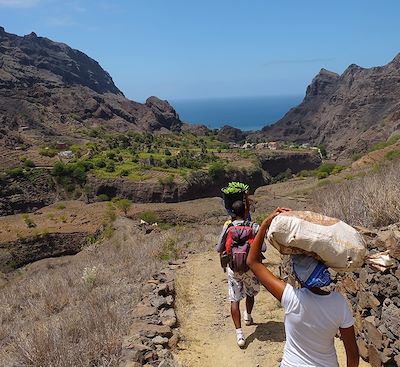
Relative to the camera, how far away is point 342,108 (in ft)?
401

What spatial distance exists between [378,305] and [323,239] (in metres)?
2.55

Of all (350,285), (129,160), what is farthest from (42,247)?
(129,160)

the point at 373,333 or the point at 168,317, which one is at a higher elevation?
the point at 373,333

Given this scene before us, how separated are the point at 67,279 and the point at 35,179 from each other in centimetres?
4744

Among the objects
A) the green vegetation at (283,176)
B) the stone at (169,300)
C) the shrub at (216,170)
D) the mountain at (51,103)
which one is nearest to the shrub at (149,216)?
the stone at (169,300)

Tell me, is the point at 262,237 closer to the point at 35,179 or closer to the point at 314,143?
the point at 35,179

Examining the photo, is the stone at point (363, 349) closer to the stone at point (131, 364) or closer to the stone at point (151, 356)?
the stone at point (151, 356)

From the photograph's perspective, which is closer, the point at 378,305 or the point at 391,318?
the point at 391,318

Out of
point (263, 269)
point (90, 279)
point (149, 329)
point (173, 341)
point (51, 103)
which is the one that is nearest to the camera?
point (263, 269)

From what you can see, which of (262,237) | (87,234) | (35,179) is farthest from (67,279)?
(35,179)

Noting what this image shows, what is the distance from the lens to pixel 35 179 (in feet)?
185

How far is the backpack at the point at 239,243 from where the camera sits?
5699 millimetres

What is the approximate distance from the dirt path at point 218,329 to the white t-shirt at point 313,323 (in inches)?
92.3

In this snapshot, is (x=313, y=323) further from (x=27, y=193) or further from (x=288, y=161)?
(x=288, y=161)
